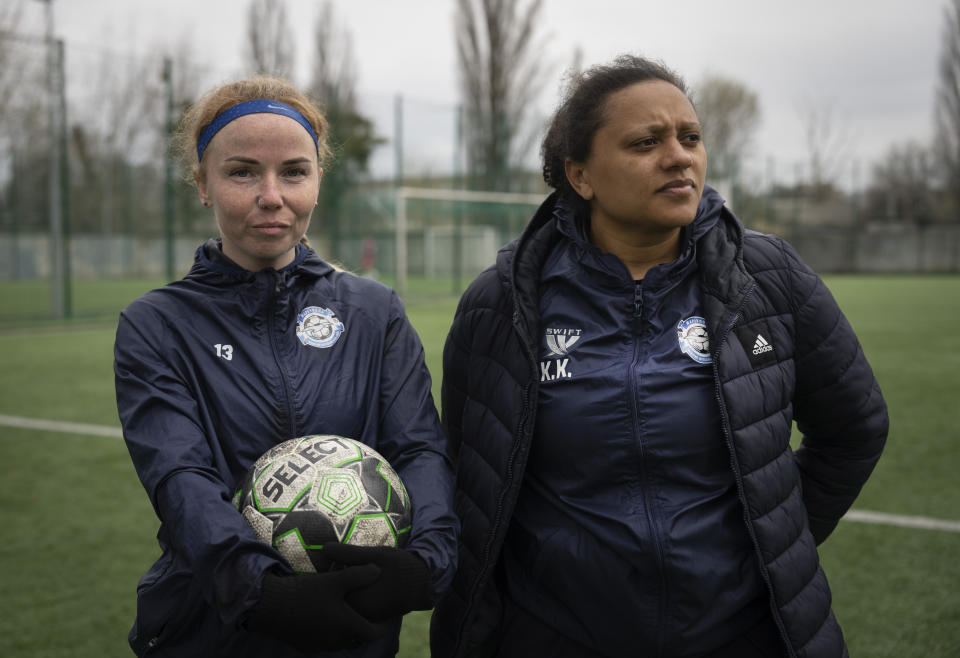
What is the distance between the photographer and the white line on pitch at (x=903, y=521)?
4.23 meters

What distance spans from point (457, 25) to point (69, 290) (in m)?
18.2

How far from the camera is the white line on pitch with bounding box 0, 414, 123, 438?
6418 millimetres

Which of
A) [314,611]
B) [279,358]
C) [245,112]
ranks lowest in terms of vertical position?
[314,611]

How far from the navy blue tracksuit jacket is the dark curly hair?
1.91 ft

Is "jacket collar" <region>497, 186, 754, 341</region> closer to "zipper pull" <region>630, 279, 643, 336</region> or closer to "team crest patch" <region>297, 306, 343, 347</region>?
"zipper pull" <region>630, 279, 643, 336</region>

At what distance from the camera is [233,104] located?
191cm

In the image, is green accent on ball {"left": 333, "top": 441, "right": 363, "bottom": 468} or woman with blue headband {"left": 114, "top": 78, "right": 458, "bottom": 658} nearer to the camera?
woman with blue headband {"left": 114, "top": 78, "right": 458, "bottom": 658}

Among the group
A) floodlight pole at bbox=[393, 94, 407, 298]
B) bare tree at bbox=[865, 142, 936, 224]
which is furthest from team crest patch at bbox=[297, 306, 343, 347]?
bare tree at bbox=[865, 142, 936, 224]

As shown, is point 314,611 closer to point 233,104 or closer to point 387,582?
point 387,582

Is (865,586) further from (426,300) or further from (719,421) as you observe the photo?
(426,300)

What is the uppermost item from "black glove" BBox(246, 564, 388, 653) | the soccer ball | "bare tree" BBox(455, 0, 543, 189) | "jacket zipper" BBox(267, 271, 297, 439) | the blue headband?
"bare tree" BBox(455, 0, 543, 189)

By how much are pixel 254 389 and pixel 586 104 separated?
3.32ft

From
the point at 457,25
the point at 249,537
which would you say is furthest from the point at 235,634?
the point at 457,25

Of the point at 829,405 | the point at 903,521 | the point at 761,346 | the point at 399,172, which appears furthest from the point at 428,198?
the point at 761,346
